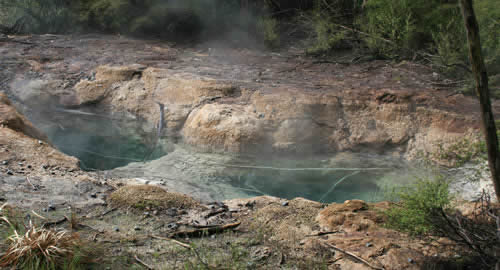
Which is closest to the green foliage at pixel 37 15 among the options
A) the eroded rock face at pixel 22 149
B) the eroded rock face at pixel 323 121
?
the eroded rock face at pixel 22 149

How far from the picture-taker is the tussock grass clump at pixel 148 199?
372 centimetres

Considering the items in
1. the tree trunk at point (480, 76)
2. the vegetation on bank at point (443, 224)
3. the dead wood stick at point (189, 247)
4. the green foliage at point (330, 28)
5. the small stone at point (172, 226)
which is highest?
the green foliage at point (330, 28)

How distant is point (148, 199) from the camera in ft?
12.3

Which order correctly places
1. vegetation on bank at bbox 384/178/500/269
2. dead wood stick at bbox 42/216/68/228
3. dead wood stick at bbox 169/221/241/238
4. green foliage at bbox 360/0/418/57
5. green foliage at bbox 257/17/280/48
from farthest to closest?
1. green foliage at bbox 257/17/280/48
2. green foliage at bbox 360/0/418/57
3. dead wood stick at bbox 169/221/241/238
4. dead wood stick at bbox 42/216/68/228
5. vegetation on bank at bbox 384/178/500/269

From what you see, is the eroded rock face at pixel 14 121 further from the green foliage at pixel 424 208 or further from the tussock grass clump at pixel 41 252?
the green foliage at pixel 424 208

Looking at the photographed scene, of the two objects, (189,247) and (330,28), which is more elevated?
(330,28)

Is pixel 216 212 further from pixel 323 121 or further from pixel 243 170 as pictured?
pixel 323 121

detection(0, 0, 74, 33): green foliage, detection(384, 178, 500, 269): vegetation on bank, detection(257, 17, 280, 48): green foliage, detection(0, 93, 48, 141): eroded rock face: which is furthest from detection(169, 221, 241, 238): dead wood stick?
detection(0, 0, 74, 33): green foliage

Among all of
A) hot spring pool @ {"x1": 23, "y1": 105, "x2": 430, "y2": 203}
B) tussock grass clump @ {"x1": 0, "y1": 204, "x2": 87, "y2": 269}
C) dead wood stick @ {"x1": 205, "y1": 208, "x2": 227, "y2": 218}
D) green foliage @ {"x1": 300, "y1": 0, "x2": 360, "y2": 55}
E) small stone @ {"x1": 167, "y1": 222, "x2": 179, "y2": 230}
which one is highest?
green foliage @ {"x1": 300, "y1": 0, "x2": 360, "y2": 55}

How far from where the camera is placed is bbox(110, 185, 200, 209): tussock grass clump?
372cm

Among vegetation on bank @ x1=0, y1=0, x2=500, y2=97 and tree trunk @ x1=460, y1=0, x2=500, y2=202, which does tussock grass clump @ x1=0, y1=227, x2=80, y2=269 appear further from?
vegetation on bank @ x1=0, y1=0, x2=500, y2=97

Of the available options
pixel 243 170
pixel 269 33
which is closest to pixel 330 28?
pixel 269 33

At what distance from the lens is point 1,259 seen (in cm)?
248

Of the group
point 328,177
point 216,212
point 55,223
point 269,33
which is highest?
point 269,33
